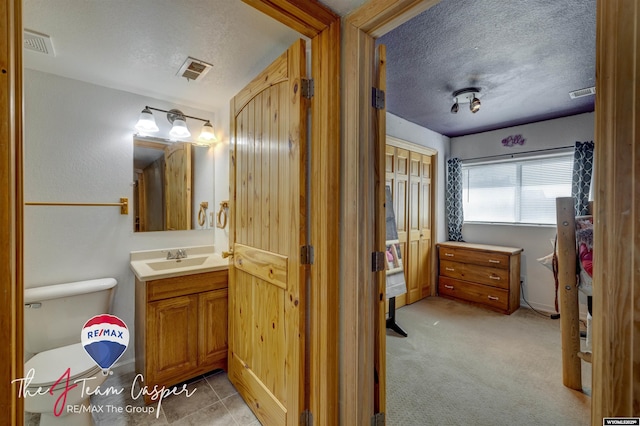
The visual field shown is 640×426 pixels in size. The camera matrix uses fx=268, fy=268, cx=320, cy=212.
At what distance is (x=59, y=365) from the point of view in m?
1.42

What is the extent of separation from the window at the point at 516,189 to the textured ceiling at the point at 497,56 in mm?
694

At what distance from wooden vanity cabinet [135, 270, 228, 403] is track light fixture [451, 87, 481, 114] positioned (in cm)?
264

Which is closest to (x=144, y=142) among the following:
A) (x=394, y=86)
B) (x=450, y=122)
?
(x=394, y=86)

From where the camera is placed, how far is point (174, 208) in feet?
8.08

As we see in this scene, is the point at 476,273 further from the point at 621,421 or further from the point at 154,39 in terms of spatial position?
the point at 154,39

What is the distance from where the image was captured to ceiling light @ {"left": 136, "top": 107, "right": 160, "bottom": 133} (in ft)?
7.02

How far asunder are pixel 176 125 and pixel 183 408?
6.98 ft

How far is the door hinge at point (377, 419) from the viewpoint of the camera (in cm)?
127

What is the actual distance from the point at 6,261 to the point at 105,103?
6.59 ft

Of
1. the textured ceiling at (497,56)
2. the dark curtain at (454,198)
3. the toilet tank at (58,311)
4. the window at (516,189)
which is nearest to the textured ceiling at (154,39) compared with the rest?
the textured ceiling at (497,56)

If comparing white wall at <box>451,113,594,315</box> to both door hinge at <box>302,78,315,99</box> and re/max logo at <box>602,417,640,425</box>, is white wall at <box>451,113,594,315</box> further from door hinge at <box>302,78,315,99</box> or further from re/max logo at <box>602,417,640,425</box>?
door hinge at <box>302,78,315,99</box>

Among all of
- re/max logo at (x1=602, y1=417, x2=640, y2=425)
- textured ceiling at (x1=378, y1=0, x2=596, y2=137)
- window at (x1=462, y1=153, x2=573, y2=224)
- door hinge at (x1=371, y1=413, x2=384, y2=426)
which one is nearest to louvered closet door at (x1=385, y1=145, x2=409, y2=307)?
textured ceiling at (x1=378, y1=0, x2=596, y2=137)

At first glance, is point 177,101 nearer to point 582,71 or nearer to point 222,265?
point 222,265

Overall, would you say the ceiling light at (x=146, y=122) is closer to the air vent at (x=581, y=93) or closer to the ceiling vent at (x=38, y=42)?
the ceiling vent at (x=38, y=42)
